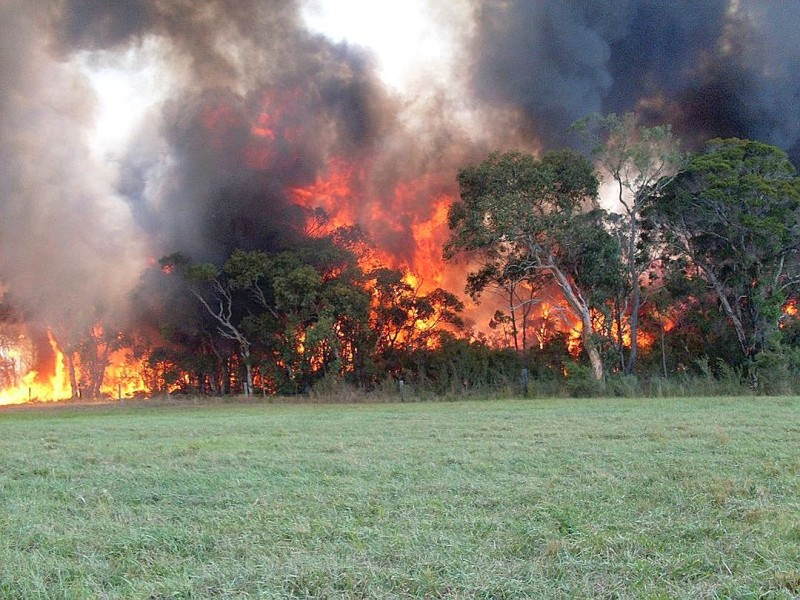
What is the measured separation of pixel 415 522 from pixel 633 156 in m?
22.5

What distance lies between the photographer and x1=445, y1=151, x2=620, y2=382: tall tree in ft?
78.7

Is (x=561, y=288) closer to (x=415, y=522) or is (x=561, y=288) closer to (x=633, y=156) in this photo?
(x=633, y=156)

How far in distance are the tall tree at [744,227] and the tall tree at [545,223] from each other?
8.61 ft

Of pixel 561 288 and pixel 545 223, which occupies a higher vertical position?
pixel 545 223

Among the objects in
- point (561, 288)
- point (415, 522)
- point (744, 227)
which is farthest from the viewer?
point (561, 288)

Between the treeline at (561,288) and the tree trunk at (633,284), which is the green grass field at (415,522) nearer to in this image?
the treeline at (561,288)

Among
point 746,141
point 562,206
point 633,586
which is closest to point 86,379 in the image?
point 562,206

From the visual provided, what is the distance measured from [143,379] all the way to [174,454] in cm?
4202

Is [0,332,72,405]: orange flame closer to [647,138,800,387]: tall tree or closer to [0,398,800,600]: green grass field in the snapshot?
[647,138,800,387]: tall tree

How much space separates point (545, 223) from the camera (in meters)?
24.2

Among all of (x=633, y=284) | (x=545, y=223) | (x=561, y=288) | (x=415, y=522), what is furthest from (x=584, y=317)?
(x=415, y=522)

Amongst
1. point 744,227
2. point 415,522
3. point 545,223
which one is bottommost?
point 415,522

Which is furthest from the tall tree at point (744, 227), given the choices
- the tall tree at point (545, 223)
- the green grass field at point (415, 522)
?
the green grass field at point (415, 522)

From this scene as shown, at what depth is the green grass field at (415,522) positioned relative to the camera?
8.96 ft
